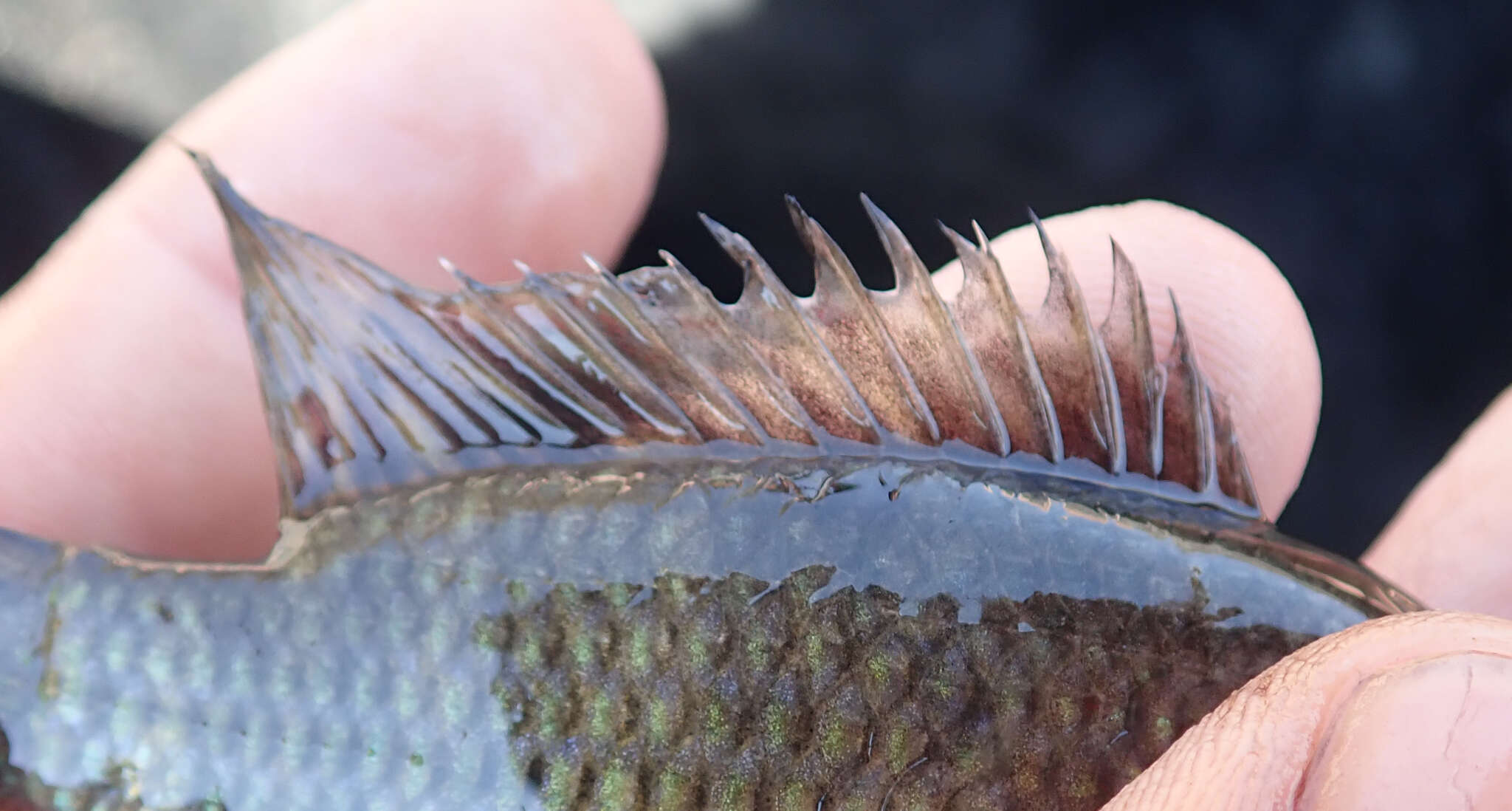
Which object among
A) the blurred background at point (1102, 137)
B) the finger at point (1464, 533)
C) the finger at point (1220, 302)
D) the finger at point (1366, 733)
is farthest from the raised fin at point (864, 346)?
the blurred background at point (1102, 137)

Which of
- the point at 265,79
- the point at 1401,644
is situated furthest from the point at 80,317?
the point at 1401,644

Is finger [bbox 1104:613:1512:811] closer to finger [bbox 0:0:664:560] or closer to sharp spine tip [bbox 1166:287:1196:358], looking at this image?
sharp spine tip [bbox 1166:287:1196:358]

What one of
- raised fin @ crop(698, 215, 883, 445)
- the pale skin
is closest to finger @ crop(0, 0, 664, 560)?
the pale skin

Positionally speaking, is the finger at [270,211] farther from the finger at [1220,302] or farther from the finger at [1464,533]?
the finger at [1464,533]

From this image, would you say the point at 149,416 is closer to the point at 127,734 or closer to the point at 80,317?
the point at 80,317

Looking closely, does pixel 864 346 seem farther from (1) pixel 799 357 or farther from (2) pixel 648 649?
(2) pixel 648 649

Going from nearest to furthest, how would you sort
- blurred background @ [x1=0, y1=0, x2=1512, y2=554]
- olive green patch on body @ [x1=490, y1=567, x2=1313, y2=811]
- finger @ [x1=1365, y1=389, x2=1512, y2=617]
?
olive green patch on body @ [x1=490, y1=567, x2=1313, y2=811], finger @ [x1=1365, y1=389, x2=1512, y2=617], blurred background @ [x1=0, y1=0, x2=1512, y2=554]

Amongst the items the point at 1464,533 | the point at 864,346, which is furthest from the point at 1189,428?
the point at 1464,533
